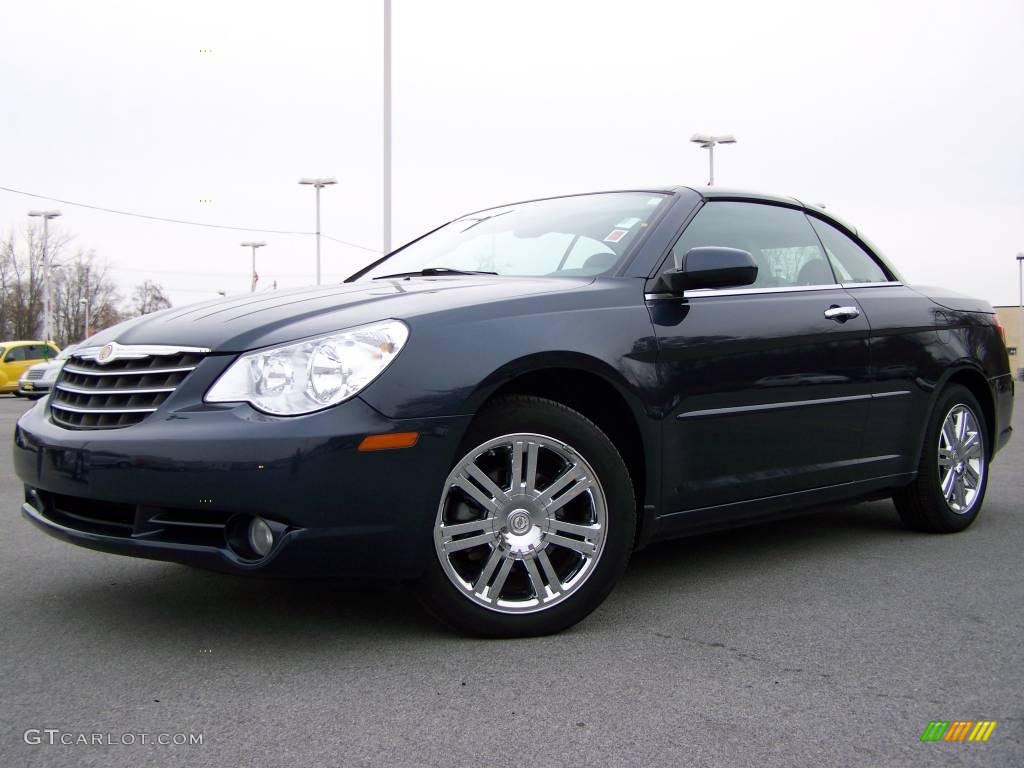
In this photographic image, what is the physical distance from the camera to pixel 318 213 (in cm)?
3709

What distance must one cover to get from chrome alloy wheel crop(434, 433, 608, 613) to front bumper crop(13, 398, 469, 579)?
0.46 feet

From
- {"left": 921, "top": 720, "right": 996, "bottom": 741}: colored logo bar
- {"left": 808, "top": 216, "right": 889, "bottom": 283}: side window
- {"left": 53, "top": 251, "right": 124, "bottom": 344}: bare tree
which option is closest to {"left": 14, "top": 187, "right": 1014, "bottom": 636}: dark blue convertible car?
{"left": 808, "top": 216, "right": 889, "bottom": 283}: side window

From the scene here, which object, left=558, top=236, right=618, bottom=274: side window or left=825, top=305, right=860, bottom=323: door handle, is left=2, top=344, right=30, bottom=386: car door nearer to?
left=558, top=236, right=618, bottom=274: side window

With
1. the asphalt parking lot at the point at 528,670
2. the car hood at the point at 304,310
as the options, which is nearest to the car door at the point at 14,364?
the asphalt parking lot at the point at 528,670

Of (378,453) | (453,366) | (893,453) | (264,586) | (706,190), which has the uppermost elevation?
(706,190)

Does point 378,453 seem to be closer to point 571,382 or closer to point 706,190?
point 571,382

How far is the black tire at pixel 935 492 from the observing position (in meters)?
5.07

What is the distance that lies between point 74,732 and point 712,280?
2437 mm

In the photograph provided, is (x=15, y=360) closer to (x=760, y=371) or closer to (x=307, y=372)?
(x=760, y=371)

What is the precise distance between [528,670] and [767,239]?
2389 mm

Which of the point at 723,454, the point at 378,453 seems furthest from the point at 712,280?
the point at 378,453

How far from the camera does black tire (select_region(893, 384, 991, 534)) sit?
16.6 ft

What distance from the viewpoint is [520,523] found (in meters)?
3.33

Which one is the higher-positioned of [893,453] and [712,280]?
[712,280]
